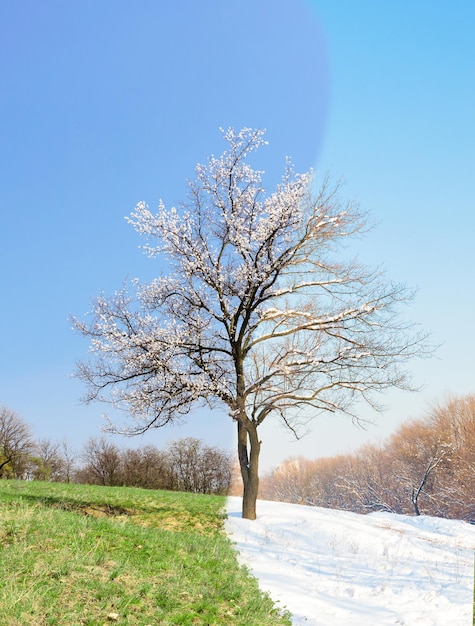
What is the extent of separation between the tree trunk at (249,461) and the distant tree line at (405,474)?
5.52 meters

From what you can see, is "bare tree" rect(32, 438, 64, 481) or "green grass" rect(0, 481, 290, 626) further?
"bare tree" rect(32, 438, 64, 481)

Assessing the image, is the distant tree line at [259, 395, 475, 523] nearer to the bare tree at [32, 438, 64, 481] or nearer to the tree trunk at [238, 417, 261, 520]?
the tree trunk at [238, 417, 261, 520]

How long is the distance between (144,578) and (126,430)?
845cm

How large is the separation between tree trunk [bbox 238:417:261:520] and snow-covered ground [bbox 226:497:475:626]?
1.94ft

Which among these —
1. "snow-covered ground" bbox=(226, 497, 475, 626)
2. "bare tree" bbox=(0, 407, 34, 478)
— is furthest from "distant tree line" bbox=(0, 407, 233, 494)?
"snow-covered ground" bbox=(226, 497, 475, 626)

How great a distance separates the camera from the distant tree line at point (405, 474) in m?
18.3

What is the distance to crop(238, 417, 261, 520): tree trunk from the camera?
1495 centimetres

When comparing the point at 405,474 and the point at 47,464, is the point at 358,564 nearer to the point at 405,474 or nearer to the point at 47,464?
the point at 405,474

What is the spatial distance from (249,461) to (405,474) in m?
6.49

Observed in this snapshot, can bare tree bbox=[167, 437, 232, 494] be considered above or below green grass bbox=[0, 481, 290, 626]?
above

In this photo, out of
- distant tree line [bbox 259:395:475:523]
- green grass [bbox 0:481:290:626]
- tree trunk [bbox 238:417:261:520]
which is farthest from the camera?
distant tree line [bbox 259:395:475:523]

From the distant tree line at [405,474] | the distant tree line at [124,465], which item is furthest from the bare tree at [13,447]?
the distant tree line at [405,474]

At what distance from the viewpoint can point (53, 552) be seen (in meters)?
7.45

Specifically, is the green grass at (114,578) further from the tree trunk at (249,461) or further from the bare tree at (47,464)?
the bare tree at (47,464)
